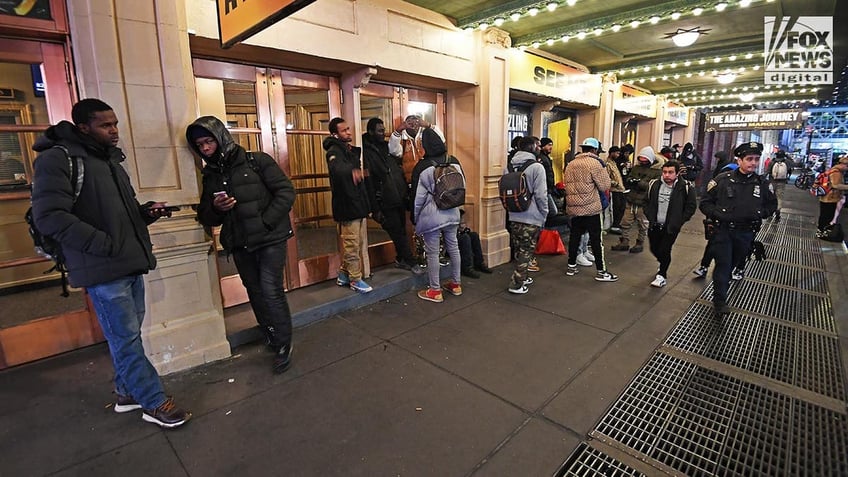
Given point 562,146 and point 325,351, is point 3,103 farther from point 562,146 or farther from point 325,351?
point 562,146

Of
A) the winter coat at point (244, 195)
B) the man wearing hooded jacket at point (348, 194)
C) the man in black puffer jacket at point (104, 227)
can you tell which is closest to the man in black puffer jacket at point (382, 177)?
the man wearing hooded jacket at point (348, 194)

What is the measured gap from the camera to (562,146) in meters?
8.39

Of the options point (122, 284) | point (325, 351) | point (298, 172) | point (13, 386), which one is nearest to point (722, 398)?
point (325, 351)

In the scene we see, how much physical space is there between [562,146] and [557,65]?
1.86 meters

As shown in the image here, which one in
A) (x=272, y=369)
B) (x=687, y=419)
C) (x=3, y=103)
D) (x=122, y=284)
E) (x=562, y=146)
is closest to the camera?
(x=122, y=284)

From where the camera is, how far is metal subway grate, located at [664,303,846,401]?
2.95 meters

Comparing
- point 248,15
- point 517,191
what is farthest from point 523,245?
point 248,15

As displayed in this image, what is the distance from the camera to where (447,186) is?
4.08 metres

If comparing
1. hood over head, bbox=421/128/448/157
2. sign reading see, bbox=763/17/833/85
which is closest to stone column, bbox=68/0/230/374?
hood over head, bbox=421/128/448/157

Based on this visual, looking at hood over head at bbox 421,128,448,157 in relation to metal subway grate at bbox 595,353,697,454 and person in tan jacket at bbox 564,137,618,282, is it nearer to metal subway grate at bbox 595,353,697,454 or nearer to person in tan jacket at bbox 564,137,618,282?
person in tan jacket at bbox 564,137,618,282

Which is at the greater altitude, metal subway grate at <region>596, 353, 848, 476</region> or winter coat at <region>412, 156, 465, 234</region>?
winter coat at <region>412, 156, 465, 234</region>

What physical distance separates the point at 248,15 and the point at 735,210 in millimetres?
4602

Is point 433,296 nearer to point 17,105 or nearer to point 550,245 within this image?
point 550,245

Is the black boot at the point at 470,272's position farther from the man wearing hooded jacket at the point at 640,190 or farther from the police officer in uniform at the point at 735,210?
the man wearing hooded jacket at the point at 640,190
